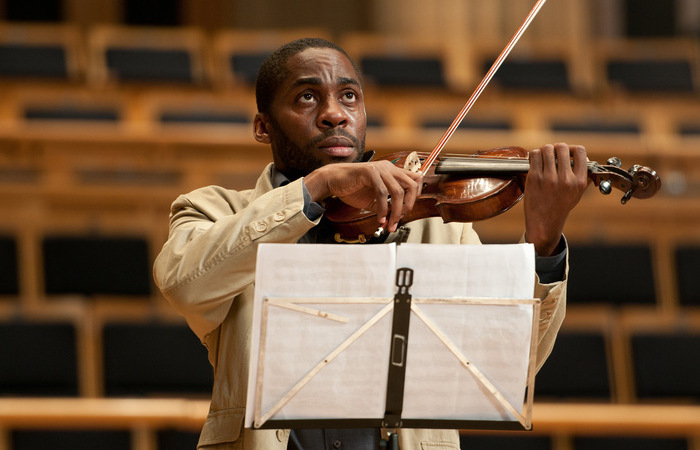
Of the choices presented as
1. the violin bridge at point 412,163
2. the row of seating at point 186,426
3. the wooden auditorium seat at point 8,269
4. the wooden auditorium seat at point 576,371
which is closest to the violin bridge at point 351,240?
the violin bridge at point 412,163

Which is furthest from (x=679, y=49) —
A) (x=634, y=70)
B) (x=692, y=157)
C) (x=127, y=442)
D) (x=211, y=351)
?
(x=211, y=351)

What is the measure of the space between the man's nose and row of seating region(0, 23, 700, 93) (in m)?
2.64

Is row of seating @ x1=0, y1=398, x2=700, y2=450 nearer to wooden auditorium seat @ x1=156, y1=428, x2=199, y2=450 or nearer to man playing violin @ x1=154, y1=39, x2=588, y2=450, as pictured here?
wooden auditorium seat @ x1=156, y1=428, x2=199, y2=450

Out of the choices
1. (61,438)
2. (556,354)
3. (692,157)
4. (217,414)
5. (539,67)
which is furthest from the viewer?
(539,67)

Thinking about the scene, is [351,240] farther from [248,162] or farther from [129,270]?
[248,162]

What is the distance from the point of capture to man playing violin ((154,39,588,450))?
1.09 metres

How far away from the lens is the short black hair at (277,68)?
133 centimetres

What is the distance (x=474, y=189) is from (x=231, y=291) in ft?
1.10

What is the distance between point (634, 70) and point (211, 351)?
11.0 feet

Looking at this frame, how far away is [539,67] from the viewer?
410 centimetres

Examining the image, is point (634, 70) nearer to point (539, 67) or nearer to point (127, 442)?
point (539, 67)


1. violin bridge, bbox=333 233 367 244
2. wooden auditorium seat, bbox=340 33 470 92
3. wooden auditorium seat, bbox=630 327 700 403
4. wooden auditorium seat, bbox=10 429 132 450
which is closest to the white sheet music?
violin bridge, bbox=333 233 367 244

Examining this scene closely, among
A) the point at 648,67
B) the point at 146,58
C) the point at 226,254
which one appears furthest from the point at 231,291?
the point at 648,67

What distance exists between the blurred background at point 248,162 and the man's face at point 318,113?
0.84m
